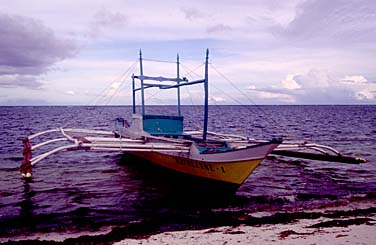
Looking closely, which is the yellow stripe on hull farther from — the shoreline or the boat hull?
the shoreline

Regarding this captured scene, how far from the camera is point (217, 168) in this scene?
13547 millimetres

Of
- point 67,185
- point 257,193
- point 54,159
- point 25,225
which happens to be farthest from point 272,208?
point 54,159

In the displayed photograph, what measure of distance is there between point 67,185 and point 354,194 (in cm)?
1245

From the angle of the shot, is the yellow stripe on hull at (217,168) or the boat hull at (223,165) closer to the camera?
the boat hull at (223,165)

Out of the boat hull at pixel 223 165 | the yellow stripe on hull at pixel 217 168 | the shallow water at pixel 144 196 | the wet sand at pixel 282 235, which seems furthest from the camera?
the yellow stripe on hull at pixel 217 168

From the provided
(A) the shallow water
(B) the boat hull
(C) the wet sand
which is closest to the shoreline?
(C) the wet sand

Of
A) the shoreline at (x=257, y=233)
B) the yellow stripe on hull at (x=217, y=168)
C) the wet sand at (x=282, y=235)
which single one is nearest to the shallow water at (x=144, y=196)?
the shoreline at (x=257, y=233)

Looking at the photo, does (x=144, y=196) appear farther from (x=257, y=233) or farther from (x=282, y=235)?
(x=282, y=235)

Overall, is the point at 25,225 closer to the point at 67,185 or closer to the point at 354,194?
the point at 67,185

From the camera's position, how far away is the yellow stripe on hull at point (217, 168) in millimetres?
12930

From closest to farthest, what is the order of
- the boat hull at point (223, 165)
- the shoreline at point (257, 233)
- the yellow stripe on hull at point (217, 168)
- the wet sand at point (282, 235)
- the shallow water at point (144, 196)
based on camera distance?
the wet sand at point (282, 235) → the shoreline at point (257, 233) → the shallow water at point (144, 196) → the boat hull at point (223, 165) → the yellow stripe on hull at point (217, 168)

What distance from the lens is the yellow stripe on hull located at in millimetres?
12930

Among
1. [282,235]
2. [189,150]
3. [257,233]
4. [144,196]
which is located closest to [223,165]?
[189,150]

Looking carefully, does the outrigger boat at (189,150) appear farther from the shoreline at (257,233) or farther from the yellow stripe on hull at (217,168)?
the shoreline at (257,233)
